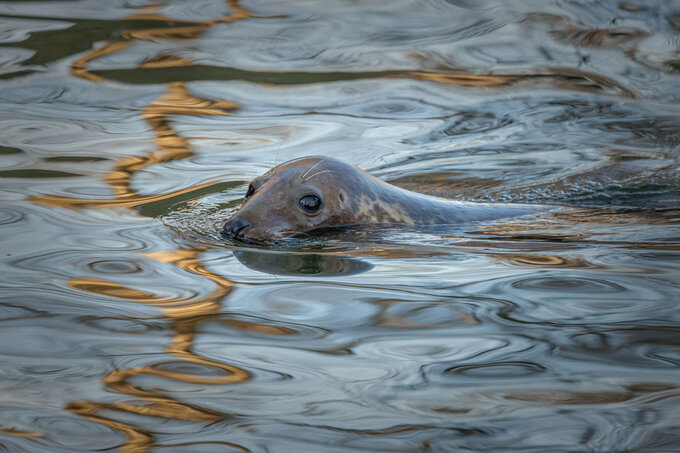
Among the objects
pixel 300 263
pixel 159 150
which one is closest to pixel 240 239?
pixel 300 263

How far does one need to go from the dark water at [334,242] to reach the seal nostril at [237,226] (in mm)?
149

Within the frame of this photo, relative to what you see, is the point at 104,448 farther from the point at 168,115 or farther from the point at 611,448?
the point at 168,115

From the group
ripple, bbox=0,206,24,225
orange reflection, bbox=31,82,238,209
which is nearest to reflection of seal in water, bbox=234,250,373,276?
ripple, bbox=0,206,24,225

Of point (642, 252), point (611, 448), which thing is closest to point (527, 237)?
point (642, 252)

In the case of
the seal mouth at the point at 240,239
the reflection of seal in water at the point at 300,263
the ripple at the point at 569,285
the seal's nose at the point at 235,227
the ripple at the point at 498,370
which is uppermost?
the seal's nose at the point at 235,227

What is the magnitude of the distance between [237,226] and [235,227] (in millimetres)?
12

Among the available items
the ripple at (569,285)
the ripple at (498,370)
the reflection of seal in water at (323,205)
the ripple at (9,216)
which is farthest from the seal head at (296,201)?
the ripple at (498,370)

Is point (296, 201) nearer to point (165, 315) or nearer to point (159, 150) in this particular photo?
point (165, 315)

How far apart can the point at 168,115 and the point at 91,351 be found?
543 cm

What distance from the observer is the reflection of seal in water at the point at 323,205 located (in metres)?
4.55

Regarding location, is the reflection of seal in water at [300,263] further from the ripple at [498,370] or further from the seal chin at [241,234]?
the ripple at [498,370]

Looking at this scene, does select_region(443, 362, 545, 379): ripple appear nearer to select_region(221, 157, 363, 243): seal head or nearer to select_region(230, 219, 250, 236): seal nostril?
select_region(221, 157, 363, 243): seal head

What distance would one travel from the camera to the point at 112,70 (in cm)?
913

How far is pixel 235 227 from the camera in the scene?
4.50 m
